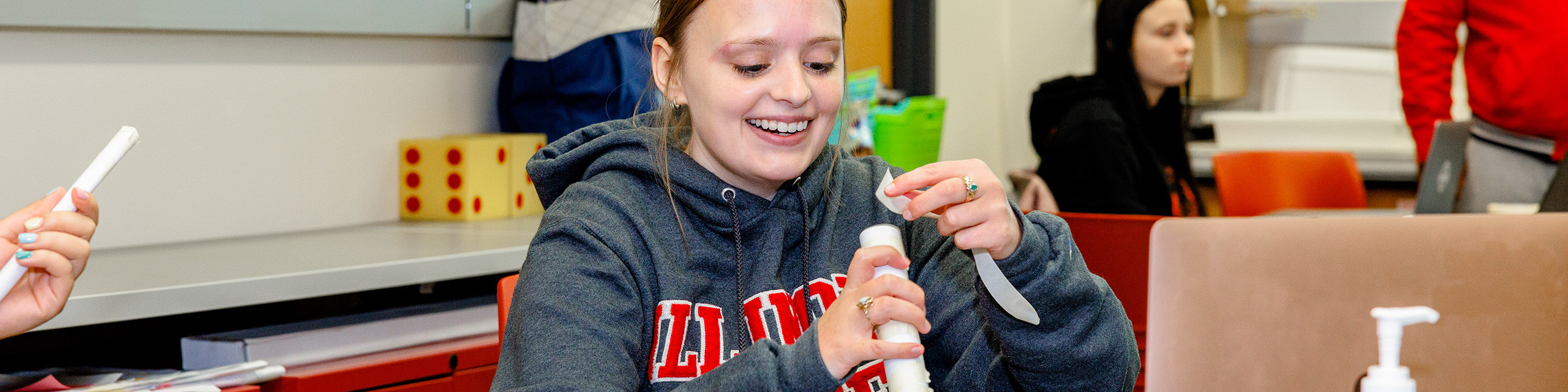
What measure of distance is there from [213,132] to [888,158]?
155 centimetres

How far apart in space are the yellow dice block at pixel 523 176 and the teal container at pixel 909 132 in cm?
88

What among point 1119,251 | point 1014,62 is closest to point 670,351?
point 1119,251

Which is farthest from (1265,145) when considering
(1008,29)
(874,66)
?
(874,66)

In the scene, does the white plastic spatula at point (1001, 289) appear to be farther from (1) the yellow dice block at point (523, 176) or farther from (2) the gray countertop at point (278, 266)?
(1) the yellow dice block at point (523, 176)

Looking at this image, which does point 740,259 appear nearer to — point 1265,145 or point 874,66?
point 874,66

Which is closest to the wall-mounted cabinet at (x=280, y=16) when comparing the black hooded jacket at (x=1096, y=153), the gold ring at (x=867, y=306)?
the black hooded jacket at (x=1096, y=153)

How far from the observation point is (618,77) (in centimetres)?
233

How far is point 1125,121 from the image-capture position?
8.13ft

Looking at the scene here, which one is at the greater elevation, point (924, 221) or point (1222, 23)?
point (1222, 23)

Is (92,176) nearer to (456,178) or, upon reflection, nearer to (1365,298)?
(1365,298)

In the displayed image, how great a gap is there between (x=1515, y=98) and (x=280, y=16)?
221 cm

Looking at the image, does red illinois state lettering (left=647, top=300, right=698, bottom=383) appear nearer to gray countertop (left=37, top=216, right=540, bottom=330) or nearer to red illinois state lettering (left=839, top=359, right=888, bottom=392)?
red illinois state lettering (left=839, top=359, right=888, bottom=392)

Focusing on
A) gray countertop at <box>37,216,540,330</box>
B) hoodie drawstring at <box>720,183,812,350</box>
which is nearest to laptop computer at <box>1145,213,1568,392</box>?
hoodie drawstring at <box>720,183,812,350</box>

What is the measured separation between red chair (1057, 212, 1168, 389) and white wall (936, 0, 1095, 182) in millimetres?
2596
